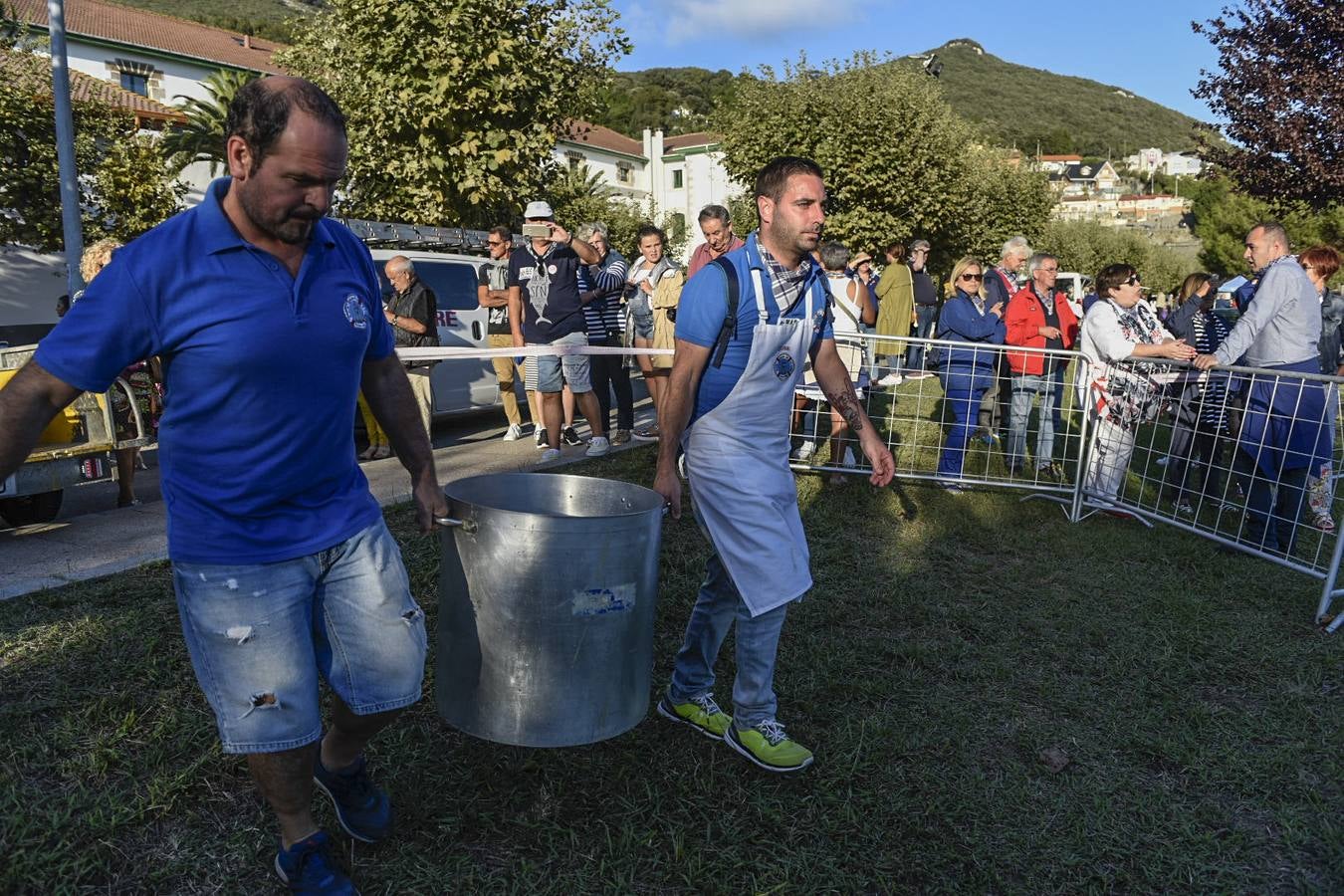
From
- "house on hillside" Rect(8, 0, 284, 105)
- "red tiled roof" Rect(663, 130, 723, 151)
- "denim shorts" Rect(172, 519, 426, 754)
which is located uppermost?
"house on hillside" Rect(8, 0, 284, 105)

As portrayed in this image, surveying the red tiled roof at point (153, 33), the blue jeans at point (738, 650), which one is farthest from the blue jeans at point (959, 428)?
the red tiled roof at point (153, 33)

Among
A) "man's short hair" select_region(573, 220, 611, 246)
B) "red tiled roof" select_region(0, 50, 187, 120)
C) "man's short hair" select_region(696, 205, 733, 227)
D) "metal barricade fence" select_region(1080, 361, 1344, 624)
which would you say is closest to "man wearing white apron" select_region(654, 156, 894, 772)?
"metal barricade fence" select_region(1080, 361, 1344, 624)

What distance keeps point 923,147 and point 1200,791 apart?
95.1 feet

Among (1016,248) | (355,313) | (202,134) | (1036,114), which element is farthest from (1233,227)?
(1036,114)

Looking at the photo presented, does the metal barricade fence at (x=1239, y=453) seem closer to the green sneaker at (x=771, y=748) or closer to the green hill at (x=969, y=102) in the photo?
the green sneaker at (x=771, y=748)

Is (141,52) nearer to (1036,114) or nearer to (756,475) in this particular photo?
(756,475)

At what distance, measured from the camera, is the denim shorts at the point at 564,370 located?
8.26 m

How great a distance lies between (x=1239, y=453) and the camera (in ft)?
22.1

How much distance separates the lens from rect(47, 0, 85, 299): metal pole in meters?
11.6

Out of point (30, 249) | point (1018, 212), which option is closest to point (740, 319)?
point (30, 249)

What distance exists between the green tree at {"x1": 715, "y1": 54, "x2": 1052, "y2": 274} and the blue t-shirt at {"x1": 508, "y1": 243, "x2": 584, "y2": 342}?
21655 millimetres

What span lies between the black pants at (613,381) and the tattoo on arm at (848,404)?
525 cm

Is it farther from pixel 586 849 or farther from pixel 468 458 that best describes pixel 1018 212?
pixel 586 849

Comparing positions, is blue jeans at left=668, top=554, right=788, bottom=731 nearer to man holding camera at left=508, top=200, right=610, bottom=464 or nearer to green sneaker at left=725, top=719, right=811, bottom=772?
green sneaker at left=725, top=719, right=811, bottom=772
